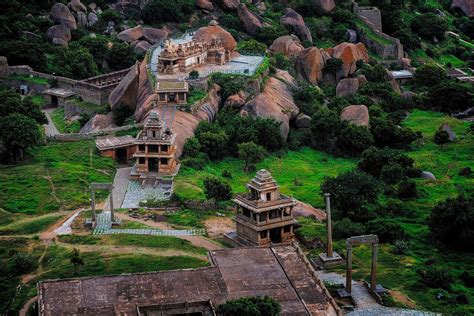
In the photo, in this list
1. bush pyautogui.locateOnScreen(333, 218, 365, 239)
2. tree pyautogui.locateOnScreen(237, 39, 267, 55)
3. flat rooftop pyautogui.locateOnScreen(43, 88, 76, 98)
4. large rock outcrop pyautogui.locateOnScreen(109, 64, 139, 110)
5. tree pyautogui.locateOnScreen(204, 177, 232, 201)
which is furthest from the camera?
tree pyautogui.locateOnScreen(237, 39, 267, 55)

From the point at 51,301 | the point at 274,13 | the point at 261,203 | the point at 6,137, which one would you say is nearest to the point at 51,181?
the point at 6,137

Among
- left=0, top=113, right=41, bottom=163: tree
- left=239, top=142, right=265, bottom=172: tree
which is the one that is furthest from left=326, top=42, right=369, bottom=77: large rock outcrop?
left=0, top=113, right=41, bottom=163: tree

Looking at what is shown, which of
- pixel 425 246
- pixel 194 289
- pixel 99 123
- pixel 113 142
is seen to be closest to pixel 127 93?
pixel 99 123

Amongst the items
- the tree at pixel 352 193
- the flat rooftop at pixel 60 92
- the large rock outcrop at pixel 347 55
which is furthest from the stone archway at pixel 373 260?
the large rock outcrop at pixel 347 55

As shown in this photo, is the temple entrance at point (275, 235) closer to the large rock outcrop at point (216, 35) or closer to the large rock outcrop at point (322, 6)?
the large rock outcrop at point (216, 35)

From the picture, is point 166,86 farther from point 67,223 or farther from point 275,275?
point 275,275

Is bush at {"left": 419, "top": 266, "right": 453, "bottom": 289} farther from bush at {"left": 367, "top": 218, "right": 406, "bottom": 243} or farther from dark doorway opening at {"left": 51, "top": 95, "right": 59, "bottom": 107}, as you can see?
dark doorway opening at {"left": 51, "top": 95, "right": 59, "bottom": 107}
